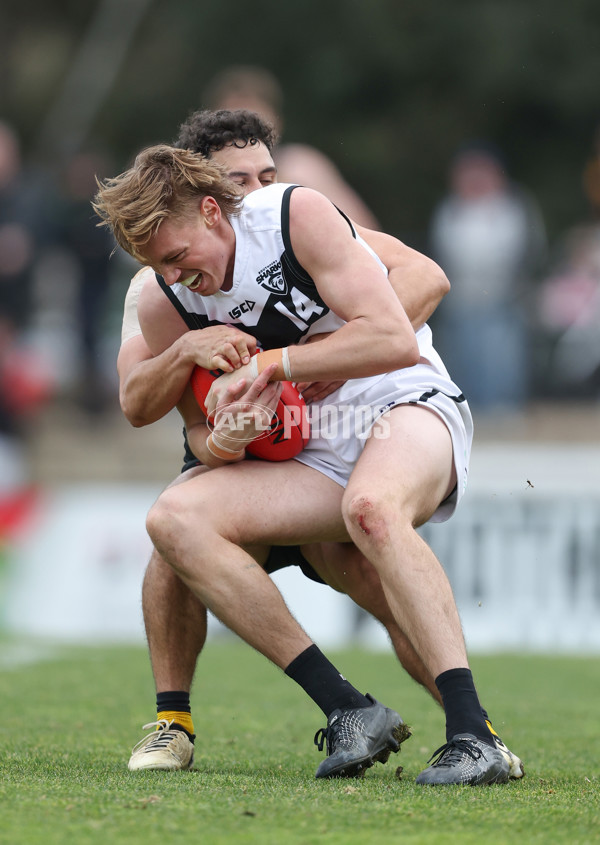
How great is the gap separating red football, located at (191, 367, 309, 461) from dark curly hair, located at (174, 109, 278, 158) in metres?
0.91

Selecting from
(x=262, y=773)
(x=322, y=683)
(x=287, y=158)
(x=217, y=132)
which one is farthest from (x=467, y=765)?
(x=287, y=158)

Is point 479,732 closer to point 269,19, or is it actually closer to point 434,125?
point 434,125

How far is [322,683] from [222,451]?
78 cm

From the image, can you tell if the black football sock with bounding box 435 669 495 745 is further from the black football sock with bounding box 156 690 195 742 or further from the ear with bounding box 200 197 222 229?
the ear with bounding box 200 197 222 229

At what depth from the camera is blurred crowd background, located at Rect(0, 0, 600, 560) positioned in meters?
11.3

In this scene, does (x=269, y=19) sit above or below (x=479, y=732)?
above

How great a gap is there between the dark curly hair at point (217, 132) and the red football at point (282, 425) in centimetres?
91

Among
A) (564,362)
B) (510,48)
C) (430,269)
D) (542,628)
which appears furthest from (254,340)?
(510,48)

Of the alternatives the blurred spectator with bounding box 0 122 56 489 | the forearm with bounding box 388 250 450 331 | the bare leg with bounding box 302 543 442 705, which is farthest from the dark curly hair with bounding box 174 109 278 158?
the blurred spectator with bounding box 0 122 56 489

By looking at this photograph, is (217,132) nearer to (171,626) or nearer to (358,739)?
(171,626)

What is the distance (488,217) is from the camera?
11.1m

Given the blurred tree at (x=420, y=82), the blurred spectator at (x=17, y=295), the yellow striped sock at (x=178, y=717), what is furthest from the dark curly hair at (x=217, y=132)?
the blurred tree at (x=420, y=82)

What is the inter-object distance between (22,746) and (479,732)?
1.70 meters

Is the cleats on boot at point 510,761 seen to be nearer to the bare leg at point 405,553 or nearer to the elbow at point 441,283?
the bare leg at point 405,553
